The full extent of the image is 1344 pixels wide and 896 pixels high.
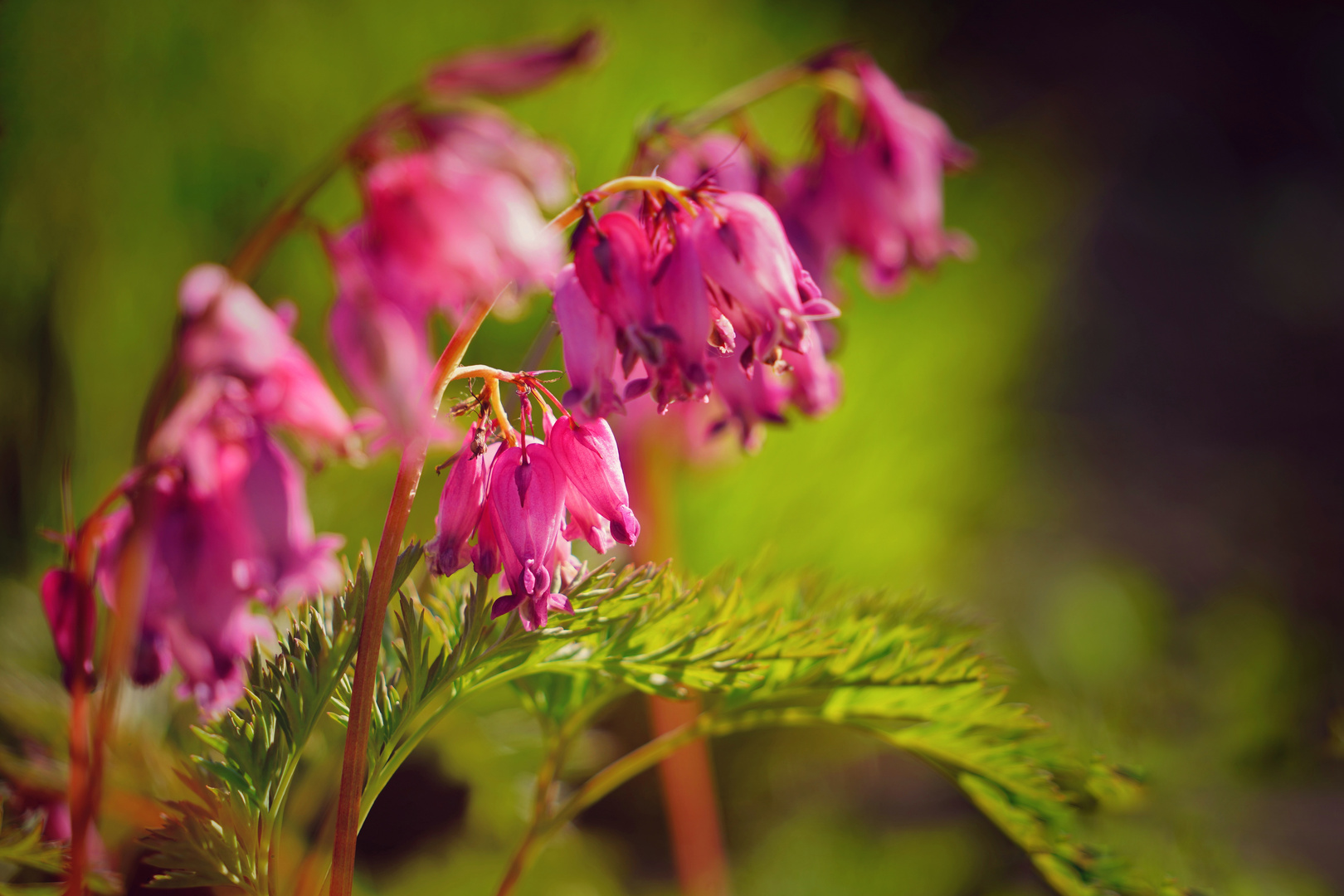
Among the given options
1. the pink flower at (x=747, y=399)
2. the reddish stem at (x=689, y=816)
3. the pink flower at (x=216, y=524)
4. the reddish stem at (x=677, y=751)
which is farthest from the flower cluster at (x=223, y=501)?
the reddish stem at (x=689, y=816)

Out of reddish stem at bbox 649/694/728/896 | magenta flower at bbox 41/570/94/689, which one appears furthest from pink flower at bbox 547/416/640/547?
reddish stem at bbox 649/694/728/896

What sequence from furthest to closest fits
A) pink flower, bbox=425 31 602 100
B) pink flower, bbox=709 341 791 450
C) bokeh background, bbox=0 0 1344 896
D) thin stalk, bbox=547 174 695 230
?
bokeh background, bbox=0 0 1344 896 → pink flower, bbox=709 341 791 450 → thin stalk, bbox=547 174 695 230 → pink flower, bbox=425 31 602 100

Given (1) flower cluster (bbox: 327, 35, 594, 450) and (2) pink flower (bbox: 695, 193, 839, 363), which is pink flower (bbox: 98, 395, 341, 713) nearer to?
(1) flower cluster (bbox: 327, 35, 594, 450)

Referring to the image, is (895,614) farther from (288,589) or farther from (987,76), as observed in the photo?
(987,76)

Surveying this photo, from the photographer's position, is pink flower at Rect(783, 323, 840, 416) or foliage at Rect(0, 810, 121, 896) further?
pink flower at Rect(783, 323, 840, 416)

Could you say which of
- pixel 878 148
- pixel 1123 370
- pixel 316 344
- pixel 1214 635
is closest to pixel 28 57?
pixel 316 344

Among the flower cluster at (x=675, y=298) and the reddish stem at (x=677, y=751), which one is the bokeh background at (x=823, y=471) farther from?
the flower cluster at (x=675, y=298)

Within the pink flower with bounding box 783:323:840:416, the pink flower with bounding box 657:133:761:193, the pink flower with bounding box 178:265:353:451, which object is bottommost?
the pink flower with bounding box 178:265:353:451

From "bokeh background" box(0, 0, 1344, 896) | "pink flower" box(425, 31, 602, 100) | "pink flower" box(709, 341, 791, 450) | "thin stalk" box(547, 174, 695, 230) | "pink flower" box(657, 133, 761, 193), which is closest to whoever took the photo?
"pink flower" box(425, 31, 602, 100)
